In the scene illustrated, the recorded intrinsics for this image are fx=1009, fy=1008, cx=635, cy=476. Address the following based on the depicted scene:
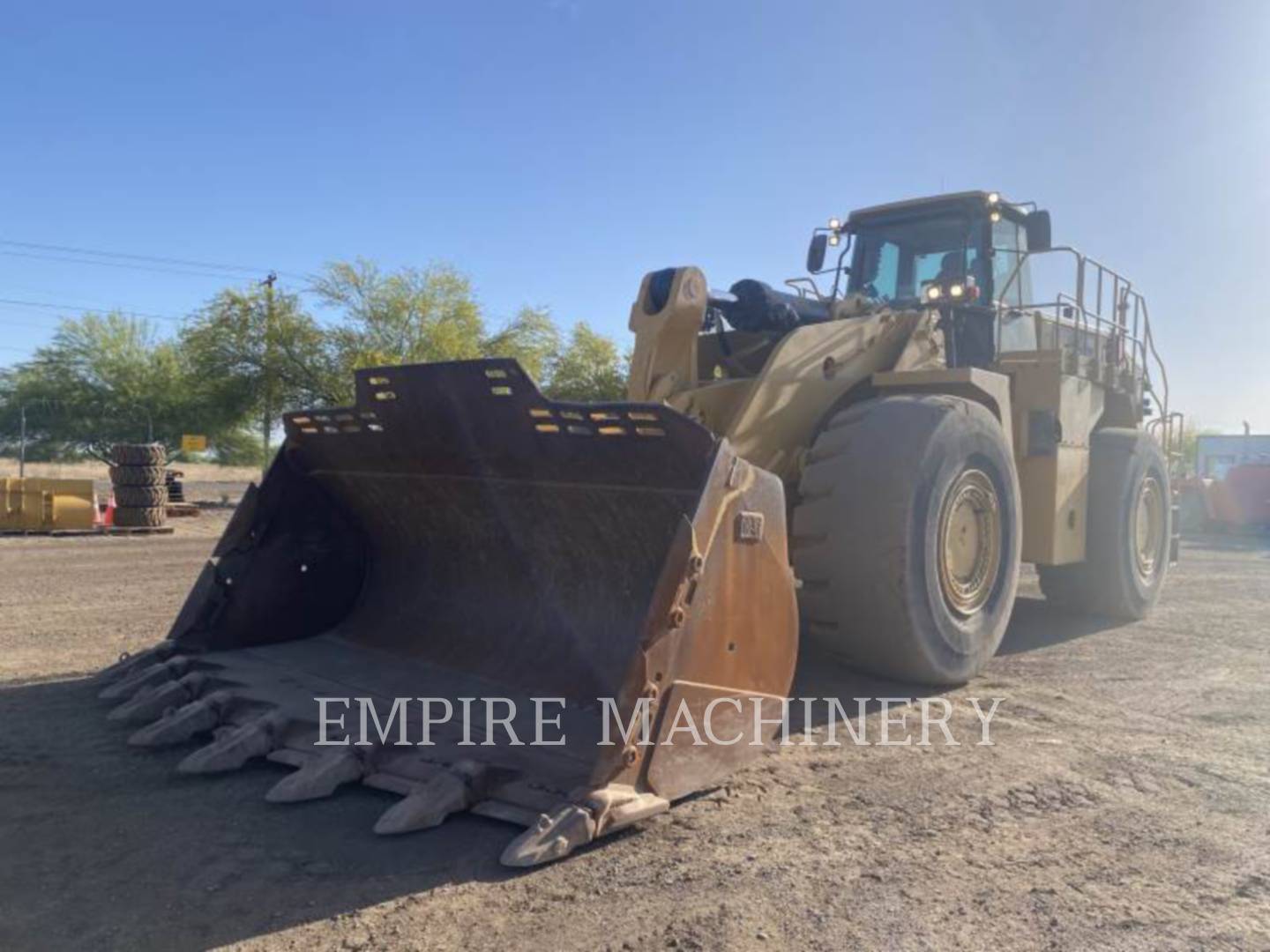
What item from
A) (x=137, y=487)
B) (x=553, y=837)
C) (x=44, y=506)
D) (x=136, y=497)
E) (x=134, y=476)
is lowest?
(x=553, y=837)

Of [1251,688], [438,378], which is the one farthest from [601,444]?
[1251,688]

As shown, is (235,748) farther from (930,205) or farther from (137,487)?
(137,487)

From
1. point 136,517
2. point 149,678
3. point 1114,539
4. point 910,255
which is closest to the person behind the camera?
point 149,678

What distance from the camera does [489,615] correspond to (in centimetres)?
514

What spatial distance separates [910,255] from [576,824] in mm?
5865

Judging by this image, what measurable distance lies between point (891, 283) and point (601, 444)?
443 centimetres

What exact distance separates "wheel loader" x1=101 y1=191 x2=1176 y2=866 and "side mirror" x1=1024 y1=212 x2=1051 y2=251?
59 cm

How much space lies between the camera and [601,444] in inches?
165

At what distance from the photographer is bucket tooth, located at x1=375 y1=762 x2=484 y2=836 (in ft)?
11.1

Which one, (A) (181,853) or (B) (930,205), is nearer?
(A) (181,853)

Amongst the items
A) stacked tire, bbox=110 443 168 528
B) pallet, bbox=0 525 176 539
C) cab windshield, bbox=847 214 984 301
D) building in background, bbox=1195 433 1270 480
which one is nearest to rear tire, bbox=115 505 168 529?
stacked tire, bbox=110 443 168 528

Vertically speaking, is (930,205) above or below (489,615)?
above

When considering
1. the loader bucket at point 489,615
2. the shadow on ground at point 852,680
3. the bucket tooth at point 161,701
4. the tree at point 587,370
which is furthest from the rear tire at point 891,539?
the tree at point 587,370

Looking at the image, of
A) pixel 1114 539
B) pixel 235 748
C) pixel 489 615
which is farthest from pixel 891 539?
pixel 1114 539
